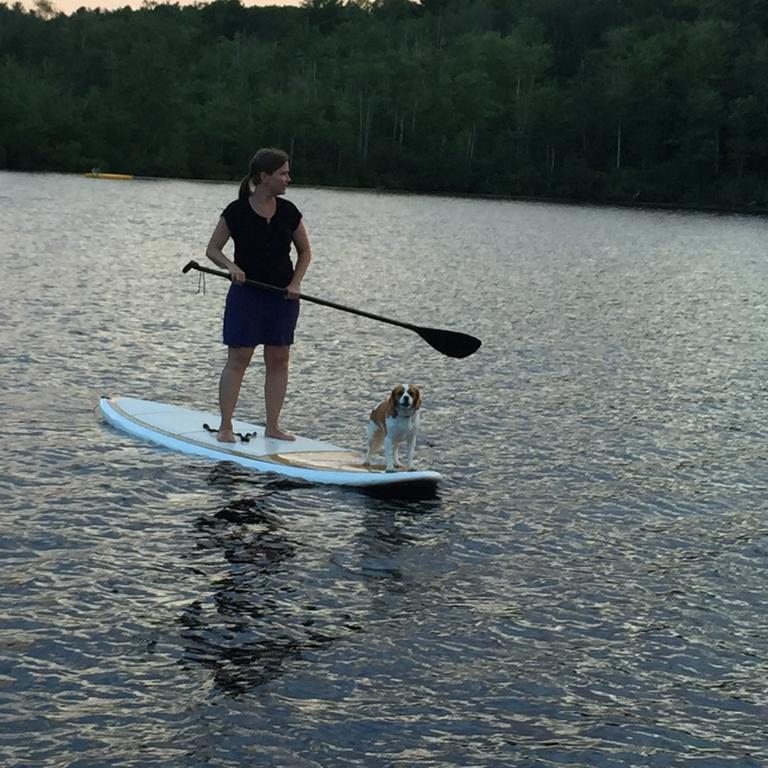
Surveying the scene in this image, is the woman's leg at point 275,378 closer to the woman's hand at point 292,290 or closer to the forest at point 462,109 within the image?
the woman's hand at point 292,290

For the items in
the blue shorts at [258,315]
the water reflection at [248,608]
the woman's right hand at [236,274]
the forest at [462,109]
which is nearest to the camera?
the water reflection at [248,608]

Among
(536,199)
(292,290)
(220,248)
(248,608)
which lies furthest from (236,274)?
(536,199)

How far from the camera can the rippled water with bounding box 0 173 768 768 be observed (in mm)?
6570

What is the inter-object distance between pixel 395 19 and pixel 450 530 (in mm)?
185250

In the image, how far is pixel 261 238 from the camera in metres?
10.8

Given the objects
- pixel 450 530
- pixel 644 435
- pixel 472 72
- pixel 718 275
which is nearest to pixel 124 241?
pixel 718 275

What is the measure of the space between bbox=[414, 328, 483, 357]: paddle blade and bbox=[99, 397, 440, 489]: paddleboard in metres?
1.20

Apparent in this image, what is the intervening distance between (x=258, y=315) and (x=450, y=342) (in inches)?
71.5

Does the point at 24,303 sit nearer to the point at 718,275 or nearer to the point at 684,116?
the point at 718,275

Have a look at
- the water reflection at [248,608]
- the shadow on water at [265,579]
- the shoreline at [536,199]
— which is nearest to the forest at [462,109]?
the shoreline at [536,199]

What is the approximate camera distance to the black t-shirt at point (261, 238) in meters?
10.7

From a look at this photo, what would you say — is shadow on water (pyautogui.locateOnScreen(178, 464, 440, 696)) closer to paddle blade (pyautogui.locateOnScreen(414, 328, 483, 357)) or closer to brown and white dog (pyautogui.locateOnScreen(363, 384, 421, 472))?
brown and white dog (pyautogui.locateOnScreen(363, 384, 421, 472))

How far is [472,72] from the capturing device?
126625 mm

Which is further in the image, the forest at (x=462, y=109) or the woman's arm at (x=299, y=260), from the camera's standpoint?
the forest at (x=462, y=109)
